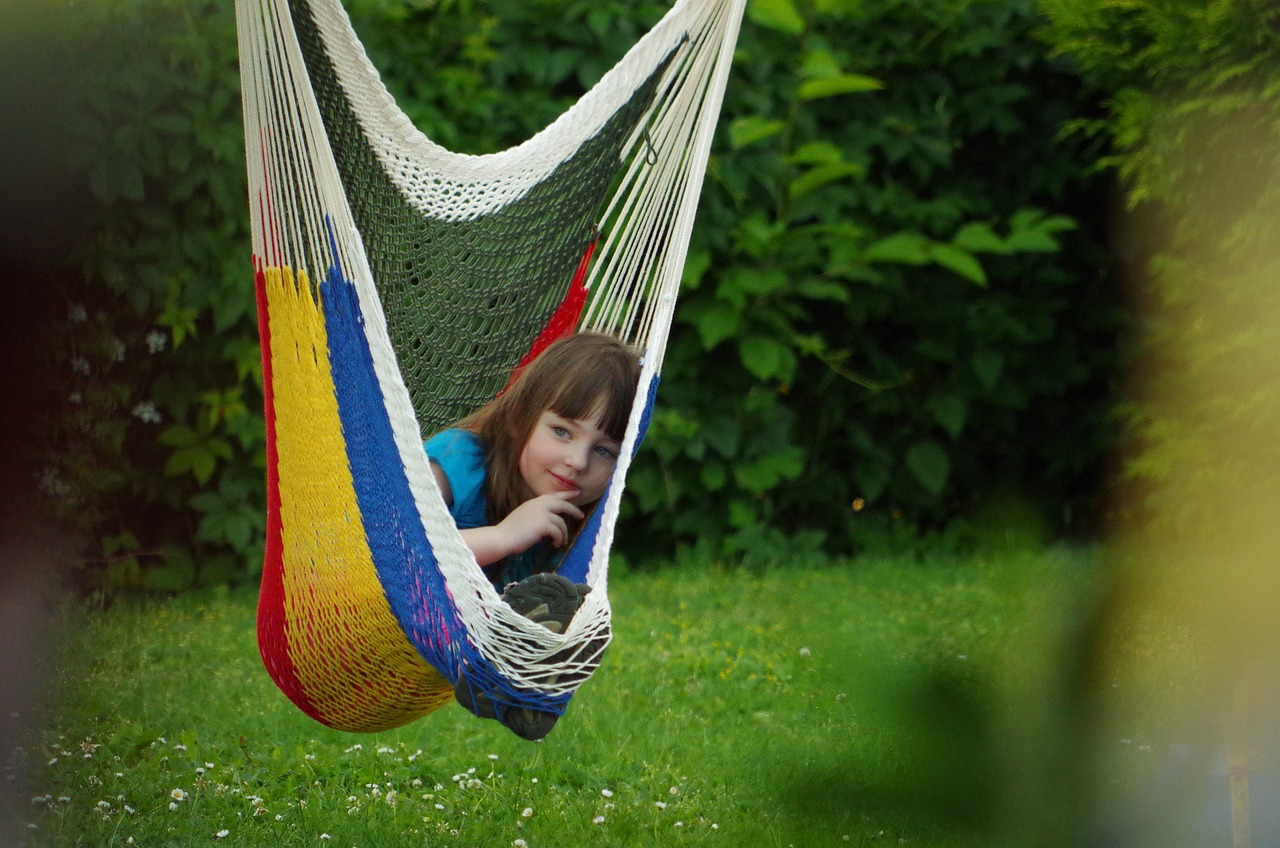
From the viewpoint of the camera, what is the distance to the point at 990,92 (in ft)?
11.5

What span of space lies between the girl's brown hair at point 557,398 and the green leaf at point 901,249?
1593mm

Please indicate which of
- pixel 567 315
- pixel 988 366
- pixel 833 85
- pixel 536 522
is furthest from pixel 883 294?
pixel 536 522

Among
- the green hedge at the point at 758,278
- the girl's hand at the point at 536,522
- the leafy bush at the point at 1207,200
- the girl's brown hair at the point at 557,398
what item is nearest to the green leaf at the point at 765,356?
the green hedge at the point at 758,278

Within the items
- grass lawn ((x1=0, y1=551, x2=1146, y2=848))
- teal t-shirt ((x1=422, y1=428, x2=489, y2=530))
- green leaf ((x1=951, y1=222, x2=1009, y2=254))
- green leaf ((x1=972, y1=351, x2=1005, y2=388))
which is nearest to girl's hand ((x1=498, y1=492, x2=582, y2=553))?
teal t-shirt ((x1=422, y1=428, x2=489, y2=530))

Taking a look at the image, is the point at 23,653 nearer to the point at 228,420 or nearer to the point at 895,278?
the point at 228,420

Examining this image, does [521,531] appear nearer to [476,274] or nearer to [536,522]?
[536,522]

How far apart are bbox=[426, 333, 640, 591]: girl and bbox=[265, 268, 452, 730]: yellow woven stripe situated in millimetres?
223

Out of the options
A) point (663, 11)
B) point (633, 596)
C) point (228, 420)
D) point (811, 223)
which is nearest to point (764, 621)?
point (633, 596)

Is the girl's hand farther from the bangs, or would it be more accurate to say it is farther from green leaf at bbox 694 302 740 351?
green leaf at bbox 694 302 740 351

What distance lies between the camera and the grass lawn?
16.1 inches

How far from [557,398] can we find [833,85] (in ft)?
5.84

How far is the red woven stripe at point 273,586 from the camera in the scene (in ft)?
5.38

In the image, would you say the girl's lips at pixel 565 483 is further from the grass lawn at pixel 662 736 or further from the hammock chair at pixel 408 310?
the grass lawn at pixel 662 736

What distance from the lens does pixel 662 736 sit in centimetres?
222
